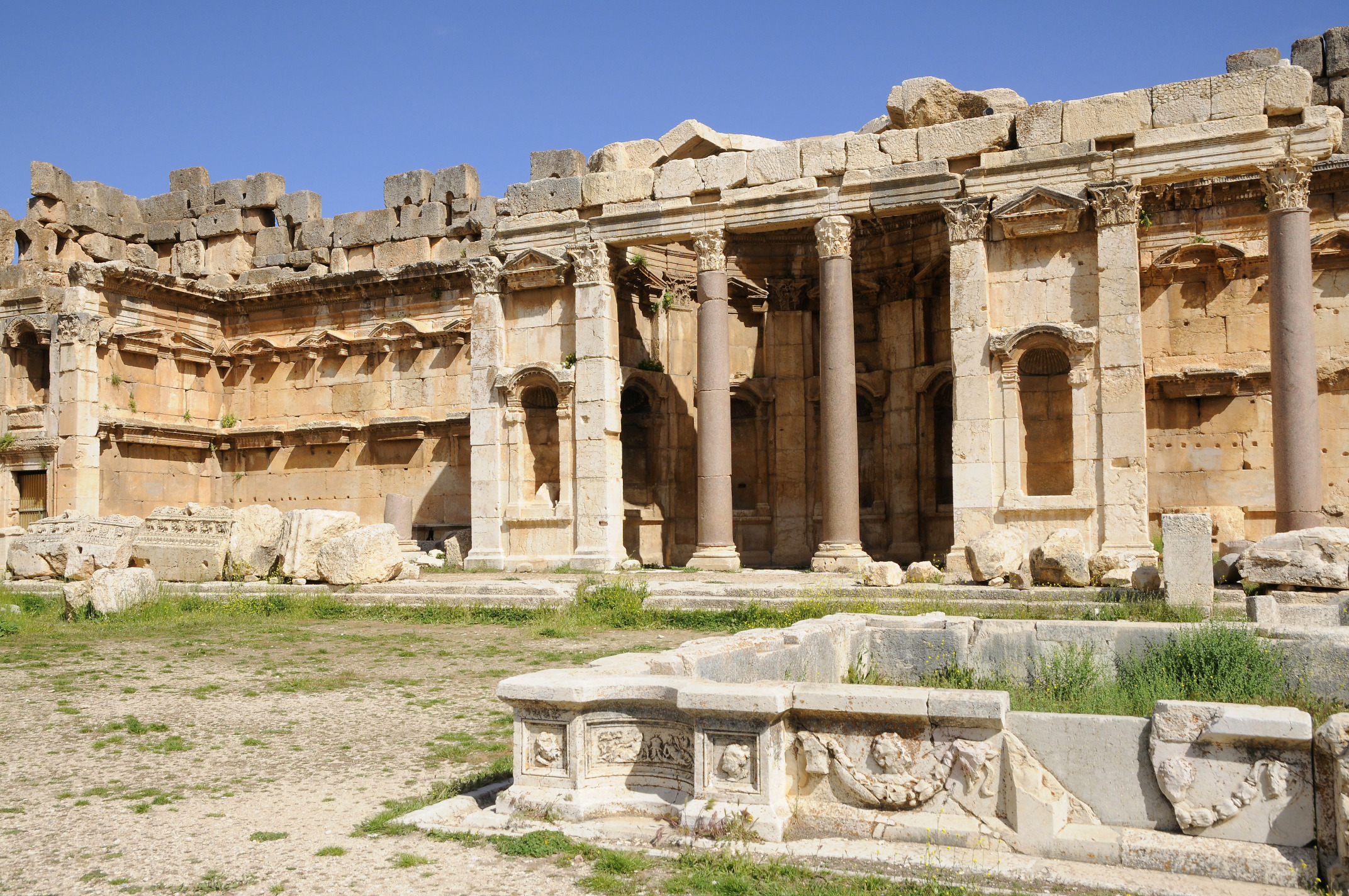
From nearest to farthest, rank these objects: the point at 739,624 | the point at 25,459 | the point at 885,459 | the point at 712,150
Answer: the point at 739,624 → the point at 712,150 → the point at 885,459 → the point at 25,459

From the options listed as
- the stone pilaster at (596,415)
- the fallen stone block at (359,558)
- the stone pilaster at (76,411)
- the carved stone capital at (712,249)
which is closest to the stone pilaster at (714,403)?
the carved stone capital at (712,249)

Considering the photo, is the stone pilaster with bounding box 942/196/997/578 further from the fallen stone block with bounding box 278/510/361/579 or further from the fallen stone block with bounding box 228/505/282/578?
the fallen stone block with bounding box 228/505/282/578

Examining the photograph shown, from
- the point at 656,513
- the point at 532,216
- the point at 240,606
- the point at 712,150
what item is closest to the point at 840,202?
the point at 712,150

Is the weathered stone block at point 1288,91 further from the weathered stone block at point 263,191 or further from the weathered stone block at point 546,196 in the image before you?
the weathered stone block at point 263,191

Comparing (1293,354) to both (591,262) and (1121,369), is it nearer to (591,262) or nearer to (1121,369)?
(1121,369)

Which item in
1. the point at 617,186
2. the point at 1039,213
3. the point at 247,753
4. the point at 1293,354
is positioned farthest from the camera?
the point at 617,186

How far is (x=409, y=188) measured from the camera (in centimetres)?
2583

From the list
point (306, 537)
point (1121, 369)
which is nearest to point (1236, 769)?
point (1121, 369)

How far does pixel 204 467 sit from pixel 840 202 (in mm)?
17916

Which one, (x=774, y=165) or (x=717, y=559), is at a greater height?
(x=774, y=165)

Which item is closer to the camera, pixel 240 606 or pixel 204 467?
pixel 240 606

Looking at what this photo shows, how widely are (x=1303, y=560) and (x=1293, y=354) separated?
20.6 ft

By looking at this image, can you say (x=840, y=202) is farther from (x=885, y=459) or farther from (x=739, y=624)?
(x=739, y=624)

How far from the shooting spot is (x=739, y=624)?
13.3 metres
